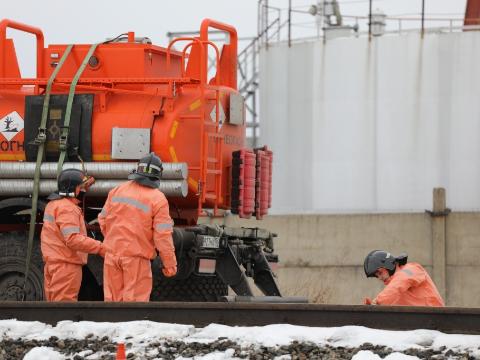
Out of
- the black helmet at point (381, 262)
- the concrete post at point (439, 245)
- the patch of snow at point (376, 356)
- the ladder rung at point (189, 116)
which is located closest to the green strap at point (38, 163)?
the ladder rung at point (189, 116)

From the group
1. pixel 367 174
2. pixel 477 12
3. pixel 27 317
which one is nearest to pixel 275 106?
pixel 367 174

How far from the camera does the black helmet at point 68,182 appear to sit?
12.2 m

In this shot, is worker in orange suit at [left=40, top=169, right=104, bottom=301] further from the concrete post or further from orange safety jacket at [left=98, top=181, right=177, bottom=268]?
the concrete post

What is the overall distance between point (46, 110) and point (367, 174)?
577 inches

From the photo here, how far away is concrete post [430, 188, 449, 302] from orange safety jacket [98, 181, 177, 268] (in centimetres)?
1239

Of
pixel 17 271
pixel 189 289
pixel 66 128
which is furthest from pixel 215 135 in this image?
pixel 17 271

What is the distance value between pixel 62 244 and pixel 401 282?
122 inches

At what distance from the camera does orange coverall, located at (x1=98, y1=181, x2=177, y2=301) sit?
448 inches

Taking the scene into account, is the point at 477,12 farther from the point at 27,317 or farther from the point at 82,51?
the point at 27,317

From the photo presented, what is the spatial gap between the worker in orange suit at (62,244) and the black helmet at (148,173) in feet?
2.66

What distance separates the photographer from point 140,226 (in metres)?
11.4

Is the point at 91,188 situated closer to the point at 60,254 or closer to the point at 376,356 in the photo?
the point at 60,254

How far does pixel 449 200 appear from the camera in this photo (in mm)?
26734

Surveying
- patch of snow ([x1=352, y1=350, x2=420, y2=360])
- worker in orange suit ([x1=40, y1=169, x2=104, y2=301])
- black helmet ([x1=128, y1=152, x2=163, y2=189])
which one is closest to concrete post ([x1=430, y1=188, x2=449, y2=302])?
worker in orange suit ([x1=40, y1=169, x2=104, y2=301])
